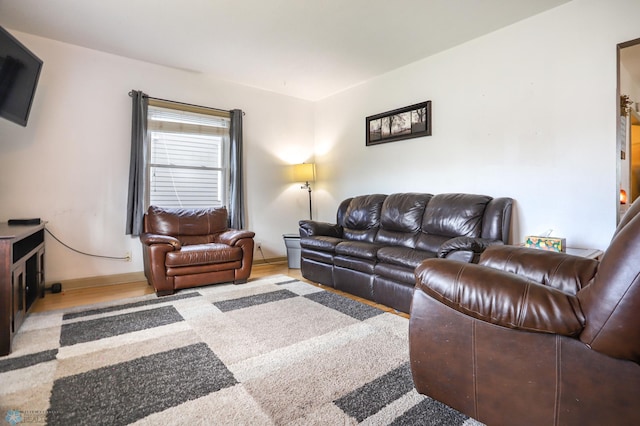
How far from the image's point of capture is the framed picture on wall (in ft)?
12.3

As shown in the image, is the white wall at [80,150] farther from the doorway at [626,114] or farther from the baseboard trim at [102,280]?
the doorway at [626,114]

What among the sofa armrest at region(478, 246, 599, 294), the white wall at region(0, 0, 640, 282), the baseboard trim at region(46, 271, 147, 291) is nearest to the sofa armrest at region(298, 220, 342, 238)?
the white wall at region(0, 0, 640, 282)

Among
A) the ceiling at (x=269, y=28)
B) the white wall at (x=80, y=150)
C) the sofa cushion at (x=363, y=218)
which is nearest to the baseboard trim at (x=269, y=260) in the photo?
the sofa cushion at (x=363, y=218)

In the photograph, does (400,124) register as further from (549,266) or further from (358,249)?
(549,266)

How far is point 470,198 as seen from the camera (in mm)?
3014

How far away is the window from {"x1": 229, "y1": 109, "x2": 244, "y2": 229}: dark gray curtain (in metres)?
0.11

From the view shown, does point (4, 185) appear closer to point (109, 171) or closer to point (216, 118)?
point (109, 171)

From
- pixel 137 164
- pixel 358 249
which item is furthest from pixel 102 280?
pixel 358 249

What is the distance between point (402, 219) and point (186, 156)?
2817mm

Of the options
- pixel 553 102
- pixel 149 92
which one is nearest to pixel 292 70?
pixel 149 92

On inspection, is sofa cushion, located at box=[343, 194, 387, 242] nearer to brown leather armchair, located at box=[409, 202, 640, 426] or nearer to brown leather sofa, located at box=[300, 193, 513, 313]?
brown leather sofa, located at box=[300, 193, 513, 313]

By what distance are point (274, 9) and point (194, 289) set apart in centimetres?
276

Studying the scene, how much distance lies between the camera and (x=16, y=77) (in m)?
2.60

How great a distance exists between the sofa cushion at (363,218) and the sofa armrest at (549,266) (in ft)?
7.05
